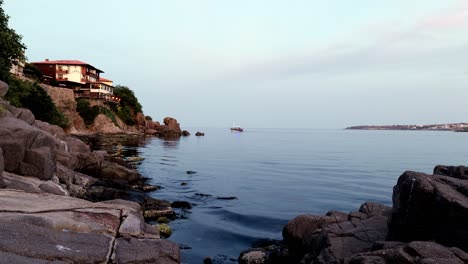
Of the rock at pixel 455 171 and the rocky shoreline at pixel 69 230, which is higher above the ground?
the rock at pixel 455 171

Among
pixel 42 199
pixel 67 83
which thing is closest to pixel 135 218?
pixel 42 199

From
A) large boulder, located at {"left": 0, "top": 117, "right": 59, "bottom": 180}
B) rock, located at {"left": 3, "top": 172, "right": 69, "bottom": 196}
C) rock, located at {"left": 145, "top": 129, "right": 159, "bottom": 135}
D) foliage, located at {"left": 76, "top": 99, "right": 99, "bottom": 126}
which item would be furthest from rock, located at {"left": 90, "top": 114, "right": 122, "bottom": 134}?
rock, located at {"left": 3, "top": 172, "right": 69, "bottom": 196}

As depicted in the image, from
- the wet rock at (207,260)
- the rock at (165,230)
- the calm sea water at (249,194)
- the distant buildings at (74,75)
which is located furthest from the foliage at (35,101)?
the wet rock at (207,260)

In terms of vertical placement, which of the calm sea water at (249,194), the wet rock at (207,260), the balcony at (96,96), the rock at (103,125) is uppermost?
the balcony at (96,96)

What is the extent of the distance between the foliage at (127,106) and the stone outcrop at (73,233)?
369ft

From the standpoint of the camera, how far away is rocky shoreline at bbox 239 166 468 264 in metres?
9.68

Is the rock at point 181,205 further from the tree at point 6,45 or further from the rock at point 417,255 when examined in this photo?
the tree at point 6,45

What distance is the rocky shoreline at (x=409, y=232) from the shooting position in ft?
31.8

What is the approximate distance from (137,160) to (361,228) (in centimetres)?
4255

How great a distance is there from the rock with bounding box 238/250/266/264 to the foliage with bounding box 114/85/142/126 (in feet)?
360

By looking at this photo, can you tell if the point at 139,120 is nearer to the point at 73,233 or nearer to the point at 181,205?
the point at 181,205

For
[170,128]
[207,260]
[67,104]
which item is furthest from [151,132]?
[207,260]

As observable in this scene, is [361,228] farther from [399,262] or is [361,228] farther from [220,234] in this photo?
[220,234]

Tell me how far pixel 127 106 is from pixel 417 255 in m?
124
